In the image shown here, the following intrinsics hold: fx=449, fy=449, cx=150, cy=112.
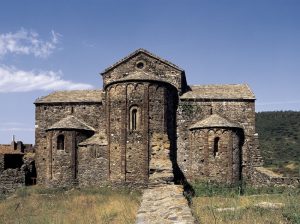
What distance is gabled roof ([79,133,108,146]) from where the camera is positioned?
26.7m

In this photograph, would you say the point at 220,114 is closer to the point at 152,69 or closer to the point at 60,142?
the point at 152,69

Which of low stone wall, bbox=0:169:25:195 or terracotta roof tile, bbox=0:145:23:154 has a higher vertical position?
terracotta roof tile, bbox=0:145:23:154

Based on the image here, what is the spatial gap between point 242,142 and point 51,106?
1250 centimetres

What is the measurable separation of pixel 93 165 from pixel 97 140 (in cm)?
150

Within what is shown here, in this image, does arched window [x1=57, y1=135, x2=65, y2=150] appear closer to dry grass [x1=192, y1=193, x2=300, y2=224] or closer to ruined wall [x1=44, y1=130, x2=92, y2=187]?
ruined wall [x1=44, y1=130, x2=92, y2=187]

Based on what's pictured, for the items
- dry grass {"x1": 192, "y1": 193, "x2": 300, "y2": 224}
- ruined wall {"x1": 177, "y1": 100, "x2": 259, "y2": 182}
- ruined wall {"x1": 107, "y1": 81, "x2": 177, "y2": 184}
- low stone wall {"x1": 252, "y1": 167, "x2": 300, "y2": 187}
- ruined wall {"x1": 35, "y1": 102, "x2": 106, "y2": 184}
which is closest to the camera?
dry grass {"x1": 192, "y1": 193, "x2": 300, "y2": 224}

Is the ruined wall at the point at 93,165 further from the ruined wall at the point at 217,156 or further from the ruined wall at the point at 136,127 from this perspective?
the ruined wall at the point at 217,156

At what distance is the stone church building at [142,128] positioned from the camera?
25.1 metres

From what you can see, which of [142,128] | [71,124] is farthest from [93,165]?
[142,128]

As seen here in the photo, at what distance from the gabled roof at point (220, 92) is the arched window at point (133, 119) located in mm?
3935

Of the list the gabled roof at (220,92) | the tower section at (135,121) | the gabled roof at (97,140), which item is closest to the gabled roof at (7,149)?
the gabled roof at (97,140)

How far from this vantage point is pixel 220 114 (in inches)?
1107

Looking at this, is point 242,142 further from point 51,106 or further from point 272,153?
point 272,153

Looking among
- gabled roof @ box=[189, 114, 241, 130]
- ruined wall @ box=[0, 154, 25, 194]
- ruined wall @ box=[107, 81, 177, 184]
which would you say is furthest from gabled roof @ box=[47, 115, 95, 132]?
gabled roof @ box=[189, 114, 241, 130]
